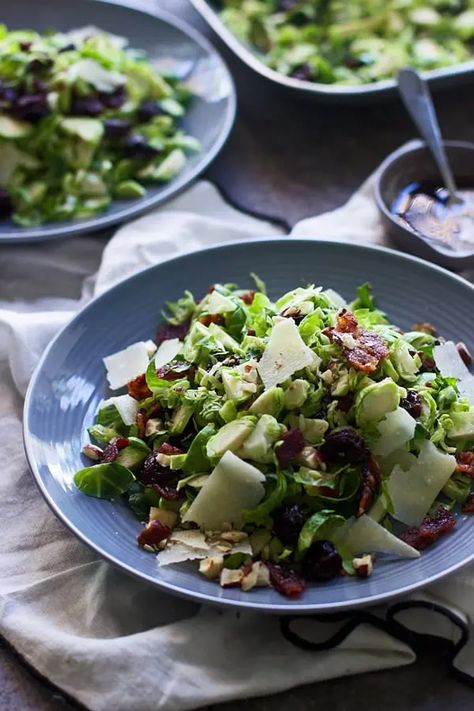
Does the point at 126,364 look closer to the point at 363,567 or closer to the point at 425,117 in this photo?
the point at 363,567

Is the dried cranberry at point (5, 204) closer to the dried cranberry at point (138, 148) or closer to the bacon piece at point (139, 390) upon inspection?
the dried cranberry at point (138, 148)

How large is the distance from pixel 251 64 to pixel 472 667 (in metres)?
1.55

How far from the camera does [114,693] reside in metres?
1.25

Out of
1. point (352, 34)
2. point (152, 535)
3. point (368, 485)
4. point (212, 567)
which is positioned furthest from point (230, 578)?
point (352, 34)

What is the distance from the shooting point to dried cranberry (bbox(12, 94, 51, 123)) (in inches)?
84.0

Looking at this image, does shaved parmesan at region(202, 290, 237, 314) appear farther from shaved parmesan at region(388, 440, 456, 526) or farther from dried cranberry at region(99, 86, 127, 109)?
dried cranberry at region(99, 86, 127, 109)

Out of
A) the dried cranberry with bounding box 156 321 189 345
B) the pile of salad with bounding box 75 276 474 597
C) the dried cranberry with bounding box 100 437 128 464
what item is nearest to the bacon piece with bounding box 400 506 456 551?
the pile of salad with bounding box 75 276 474 597

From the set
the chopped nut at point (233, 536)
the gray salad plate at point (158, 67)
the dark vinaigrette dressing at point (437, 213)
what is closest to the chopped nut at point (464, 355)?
the dark vinaigrette dressing at point (437, 213)

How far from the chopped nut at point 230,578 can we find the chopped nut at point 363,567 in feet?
0.52

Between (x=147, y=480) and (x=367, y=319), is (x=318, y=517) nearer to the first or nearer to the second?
(x=147, y=480)

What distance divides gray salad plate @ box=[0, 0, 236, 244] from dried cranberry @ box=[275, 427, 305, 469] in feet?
2.86

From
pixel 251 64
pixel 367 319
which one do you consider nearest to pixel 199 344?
pixel 367 319

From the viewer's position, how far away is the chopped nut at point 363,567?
4.25 feet

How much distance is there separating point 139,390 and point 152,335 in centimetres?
22
